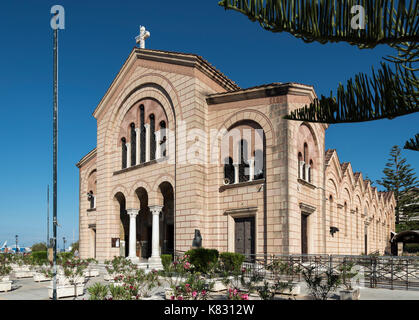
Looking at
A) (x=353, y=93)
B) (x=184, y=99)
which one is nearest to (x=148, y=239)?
(x=184, y=99)

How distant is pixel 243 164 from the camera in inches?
794

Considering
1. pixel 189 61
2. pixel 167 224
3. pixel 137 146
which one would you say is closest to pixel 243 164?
pixel 189 61

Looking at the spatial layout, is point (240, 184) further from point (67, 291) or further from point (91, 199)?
point (91, 199)

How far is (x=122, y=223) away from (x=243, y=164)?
10906 mm

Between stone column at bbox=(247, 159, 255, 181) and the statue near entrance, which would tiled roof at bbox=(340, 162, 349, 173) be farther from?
the statue near entrance

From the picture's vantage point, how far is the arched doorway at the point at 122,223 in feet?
84.7

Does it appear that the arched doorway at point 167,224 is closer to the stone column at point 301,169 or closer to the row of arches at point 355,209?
the stone column at point 301,169

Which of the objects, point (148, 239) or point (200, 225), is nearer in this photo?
point (200, 225)

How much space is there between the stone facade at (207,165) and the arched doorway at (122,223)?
77 millimetres

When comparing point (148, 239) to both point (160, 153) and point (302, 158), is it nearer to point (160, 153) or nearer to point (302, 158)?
point (160, 153)

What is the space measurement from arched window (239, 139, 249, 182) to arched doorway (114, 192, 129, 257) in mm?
9414
